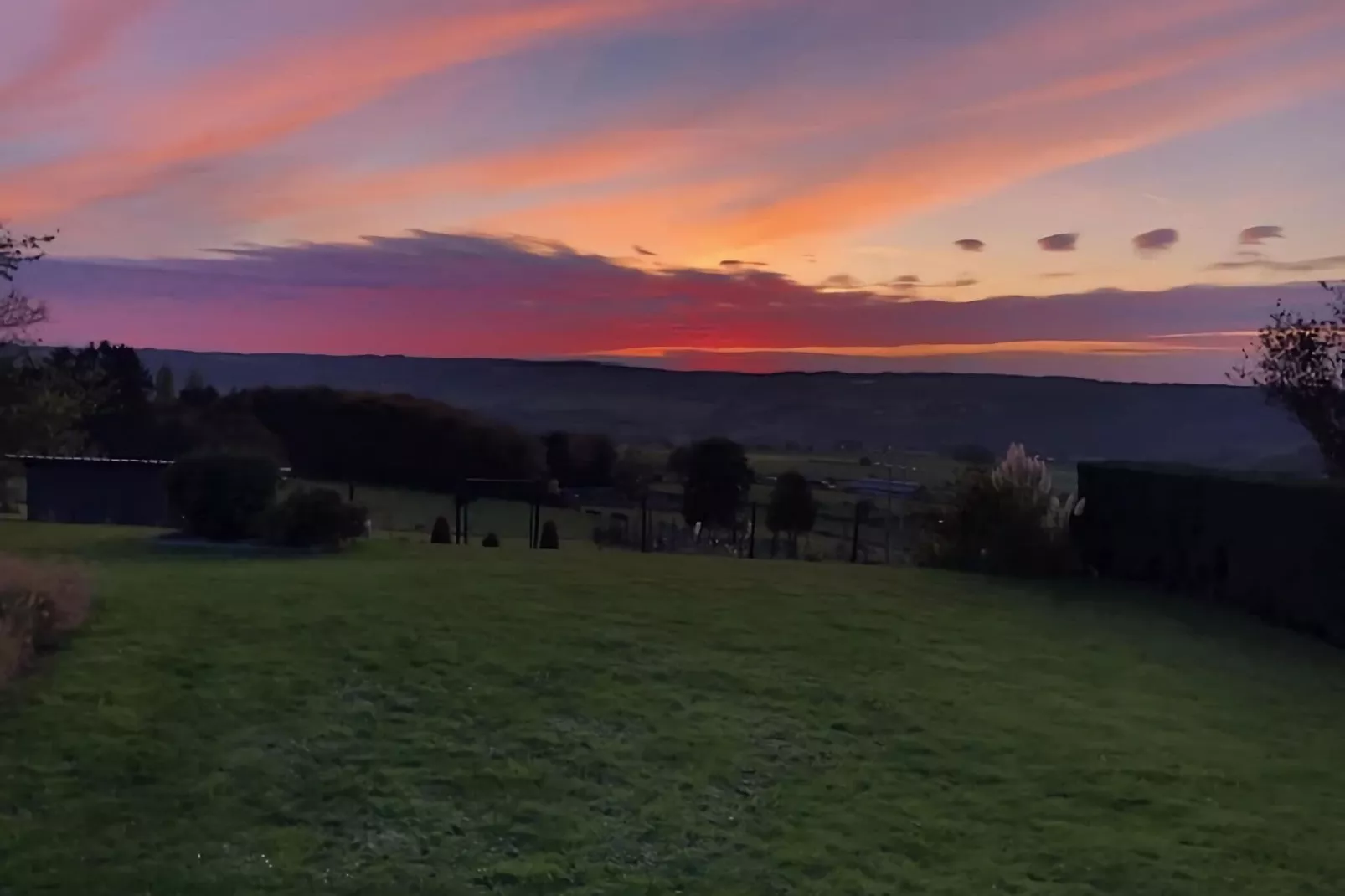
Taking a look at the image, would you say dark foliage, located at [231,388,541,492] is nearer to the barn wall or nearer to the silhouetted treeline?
the silhouetted treeline

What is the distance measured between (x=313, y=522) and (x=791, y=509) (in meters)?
8.47

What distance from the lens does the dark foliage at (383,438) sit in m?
29.4

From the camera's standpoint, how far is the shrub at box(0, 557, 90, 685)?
6.91m

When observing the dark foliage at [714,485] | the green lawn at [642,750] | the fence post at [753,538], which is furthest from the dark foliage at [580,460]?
the green lawn at [642,750]

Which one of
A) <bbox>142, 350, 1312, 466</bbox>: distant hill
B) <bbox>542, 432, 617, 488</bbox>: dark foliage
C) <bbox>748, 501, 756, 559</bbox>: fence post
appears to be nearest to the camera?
<bbox>748, 501, 756, 559</bbox>: fence post

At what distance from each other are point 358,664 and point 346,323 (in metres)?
20.3

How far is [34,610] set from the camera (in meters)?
7.59

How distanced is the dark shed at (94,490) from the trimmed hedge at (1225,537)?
55.8ft

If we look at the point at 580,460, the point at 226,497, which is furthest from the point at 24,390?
the point at 580,460

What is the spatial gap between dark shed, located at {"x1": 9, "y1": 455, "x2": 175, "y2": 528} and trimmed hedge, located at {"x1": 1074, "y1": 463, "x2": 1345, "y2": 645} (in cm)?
1702

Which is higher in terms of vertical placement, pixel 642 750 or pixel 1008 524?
pixel 1008 524

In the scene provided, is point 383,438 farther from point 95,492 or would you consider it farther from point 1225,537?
point 1225,537

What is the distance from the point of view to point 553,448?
28578 millimetres

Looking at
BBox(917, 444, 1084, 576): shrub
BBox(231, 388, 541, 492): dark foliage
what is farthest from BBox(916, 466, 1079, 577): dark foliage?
BBox(231, 388, 541, 492): dark foliage
